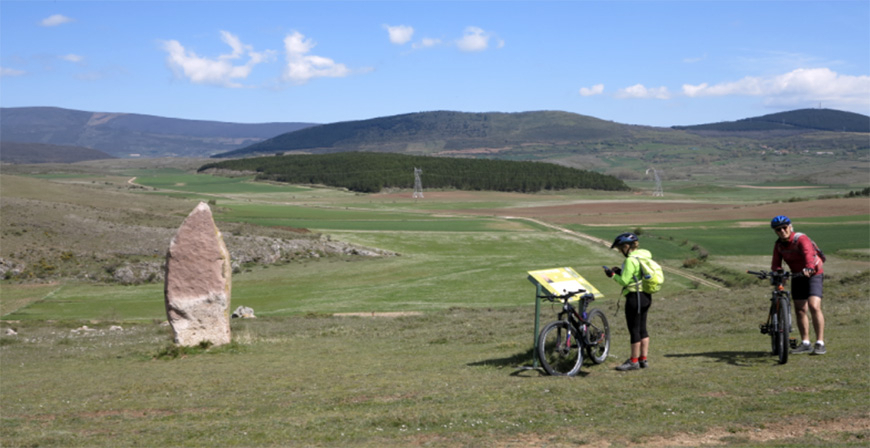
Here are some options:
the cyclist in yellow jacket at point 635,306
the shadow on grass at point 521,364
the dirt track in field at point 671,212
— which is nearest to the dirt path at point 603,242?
the dirt track in field at point 671,212

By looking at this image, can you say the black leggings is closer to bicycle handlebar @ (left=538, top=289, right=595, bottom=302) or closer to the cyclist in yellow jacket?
the cyclist in yellow jacket

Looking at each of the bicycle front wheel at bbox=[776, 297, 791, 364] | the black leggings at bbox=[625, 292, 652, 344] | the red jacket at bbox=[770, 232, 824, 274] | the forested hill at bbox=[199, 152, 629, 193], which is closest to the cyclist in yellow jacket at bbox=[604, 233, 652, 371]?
the black leggings at bbox=[625, 292, 652, 344]

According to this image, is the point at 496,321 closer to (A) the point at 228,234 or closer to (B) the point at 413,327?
(B) the point at 413,327

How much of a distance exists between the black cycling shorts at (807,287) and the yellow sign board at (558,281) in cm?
354

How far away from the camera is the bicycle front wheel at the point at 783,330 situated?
1337 centimetres

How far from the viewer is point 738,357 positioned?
14.4 m

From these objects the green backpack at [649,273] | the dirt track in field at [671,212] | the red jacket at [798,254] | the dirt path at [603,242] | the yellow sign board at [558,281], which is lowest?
the dirt path at [603,242]

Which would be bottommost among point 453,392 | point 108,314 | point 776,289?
point 108,314

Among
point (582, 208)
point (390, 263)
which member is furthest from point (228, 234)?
point (582, 208)

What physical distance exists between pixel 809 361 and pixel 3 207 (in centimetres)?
5563

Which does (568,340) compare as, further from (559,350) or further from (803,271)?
(803,271)

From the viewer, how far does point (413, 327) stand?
25672mm

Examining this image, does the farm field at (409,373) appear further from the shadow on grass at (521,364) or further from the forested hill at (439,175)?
the forested hill at (439,175)

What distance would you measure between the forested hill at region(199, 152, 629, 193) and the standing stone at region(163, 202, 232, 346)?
13479 cm
